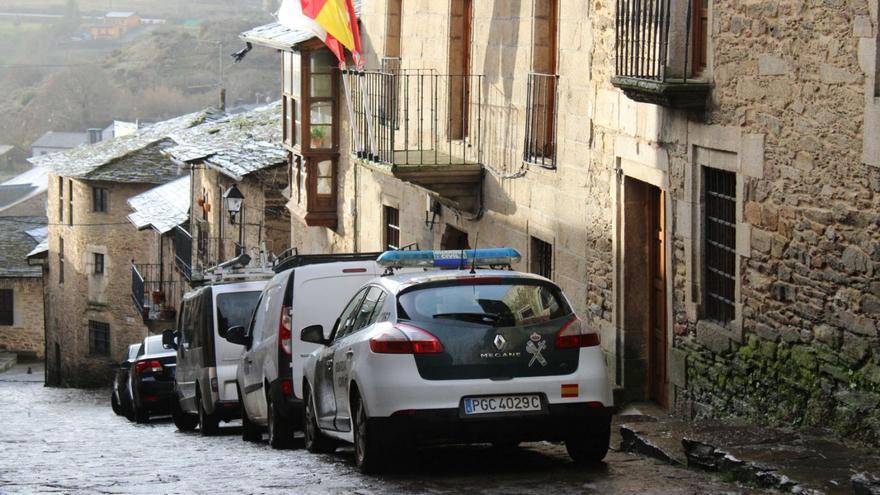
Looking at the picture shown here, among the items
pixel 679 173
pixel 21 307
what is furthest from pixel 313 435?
pixel 21 307

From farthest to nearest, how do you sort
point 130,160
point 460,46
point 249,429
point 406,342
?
point 130,160 < point 460,46 < point 249,429 < point 406,342

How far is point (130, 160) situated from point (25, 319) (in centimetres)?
1229

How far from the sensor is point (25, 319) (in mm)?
61125

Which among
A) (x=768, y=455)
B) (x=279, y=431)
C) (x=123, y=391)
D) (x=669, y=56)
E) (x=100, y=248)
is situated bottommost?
(x=123, y=391)

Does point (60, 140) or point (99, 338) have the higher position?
point (60, 140)

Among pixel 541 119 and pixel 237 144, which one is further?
pixel 237 144

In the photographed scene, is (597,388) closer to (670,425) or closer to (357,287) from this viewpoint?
(670,425)

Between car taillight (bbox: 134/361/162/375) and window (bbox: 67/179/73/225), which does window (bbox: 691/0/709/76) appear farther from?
window (bbox: 67/179/73/225)

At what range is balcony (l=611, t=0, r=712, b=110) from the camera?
11844 millimetres

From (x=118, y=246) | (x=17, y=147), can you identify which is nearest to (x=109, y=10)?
(x=17, y=147)

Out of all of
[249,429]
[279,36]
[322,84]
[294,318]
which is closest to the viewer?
[294,318]

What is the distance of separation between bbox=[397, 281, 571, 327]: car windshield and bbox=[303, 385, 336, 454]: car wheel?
266 centimetres

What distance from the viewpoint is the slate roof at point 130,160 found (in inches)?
2016

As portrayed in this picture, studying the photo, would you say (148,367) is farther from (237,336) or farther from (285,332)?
(285,332)
